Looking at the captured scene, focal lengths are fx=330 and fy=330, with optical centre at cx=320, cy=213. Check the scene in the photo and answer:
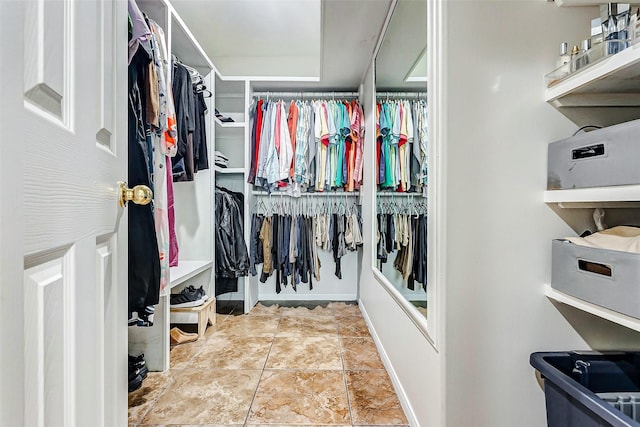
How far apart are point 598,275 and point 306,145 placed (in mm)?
2500

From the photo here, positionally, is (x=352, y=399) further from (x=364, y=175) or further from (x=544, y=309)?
(x=364, y=175)

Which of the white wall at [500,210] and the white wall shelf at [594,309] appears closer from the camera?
the white wall shelf at [594,309]

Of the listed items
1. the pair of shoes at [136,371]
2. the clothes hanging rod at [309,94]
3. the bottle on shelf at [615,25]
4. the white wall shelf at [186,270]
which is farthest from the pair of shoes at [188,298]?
the bottle on shelf at [615,25]

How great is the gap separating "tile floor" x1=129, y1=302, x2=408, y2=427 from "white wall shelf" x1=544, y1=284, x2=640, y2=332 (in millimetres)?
902

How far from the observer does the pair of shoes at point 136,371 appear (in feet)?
5.69

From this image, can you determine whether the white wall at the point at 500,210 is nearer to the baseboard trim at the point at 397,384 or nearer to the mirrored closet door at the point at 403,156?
the mirrored closet door at the point at 403,156

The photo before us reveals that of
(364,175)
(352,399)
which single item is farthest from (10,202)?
(364,175)

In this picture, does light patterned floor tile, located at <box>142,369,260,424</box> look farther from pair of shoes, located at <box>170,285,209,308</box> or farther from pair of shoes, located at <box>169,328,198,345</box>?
pair of shoes, located at <box>170,285,209,308</box>

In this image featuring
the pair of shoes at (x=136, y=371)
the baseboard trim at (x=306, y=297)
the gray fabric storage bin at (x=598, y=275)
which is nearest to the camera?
the gray fabric storage bin at (x=598, y=275)

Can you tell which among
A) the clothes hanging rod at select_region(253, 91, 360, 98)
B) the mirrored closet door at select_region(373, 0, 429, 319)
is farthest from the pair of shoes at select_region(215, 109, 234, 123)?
the mirrored closet door at select_region(373, 0, 429, 319)

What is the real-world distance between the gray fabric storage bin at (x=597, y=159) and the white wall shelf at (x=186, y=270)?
2.02 m

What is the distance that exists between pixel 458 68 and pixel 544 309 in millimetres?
824

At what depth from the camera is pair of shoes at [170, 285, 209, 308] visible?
2.42 meters

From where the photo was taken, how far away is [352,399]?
5.46 ft
